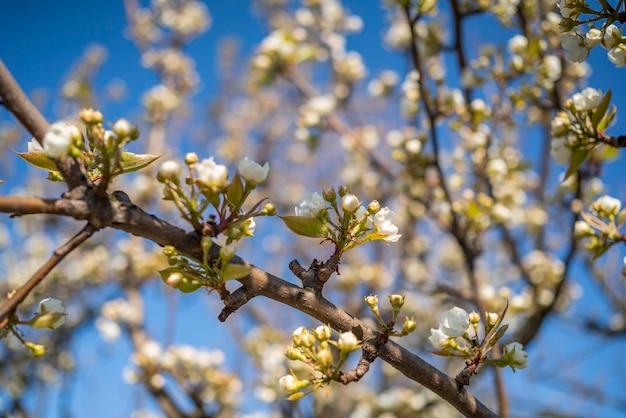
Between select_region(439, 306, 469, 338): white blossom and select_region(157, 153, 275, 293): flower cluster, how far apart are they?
1.72 ft

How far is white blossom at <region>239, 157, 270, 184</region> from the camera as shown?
1185 millimetres

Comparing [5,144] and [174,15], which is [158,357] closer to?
[174,15]

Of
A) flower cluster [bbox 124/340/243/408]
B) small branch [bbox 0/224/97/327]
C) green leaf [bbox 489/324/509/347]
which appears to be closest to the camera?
small branch [bbox 0/224/97/327]

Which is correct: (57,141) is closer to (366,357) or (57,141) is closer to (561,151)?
(366,357)

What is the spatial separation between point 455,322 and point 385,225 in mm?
282

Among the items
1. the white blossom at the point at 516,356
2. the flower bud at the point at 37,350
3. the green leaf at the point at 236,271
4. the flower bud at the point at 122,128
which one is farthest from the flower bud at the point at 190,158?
the white blossom at the point at 516,356

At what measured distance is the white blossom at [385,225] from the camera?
4.25 feet

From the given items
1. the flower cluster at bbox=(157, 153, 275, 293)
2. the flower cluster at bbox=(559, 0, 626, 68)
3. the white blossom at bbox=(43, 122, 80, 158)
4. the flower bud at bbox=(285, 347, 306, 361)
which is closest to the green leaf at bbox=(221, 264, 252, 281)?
the flower cluster at bbox=(157, 153, 275, 293)

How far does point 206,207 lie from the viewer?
1.17m

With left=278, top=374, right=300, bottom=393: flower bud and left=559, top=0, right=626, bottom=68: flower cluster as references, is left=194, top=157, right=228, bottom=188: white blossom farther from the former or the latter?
left=559, top=0, right=626, bottom=68: flower cluster

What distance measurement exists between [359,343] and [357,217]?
30 centimetres

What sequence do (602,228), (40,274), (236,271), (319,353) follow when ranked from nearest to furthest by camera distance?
(40,274)
(236,271)
(319,353)
(602,228)

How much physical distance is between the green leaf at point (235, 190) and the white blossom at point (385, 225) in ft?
1.10

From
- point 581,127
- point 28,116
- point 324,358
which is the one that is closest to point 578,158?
point 581,127
